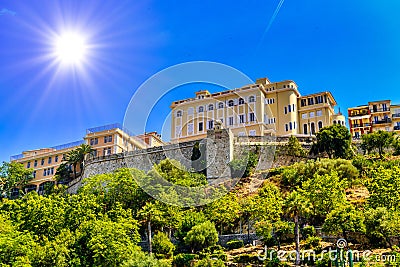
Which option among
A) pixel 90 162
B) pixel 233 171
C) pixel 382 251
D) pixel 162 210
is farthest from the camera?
pixel 90 162

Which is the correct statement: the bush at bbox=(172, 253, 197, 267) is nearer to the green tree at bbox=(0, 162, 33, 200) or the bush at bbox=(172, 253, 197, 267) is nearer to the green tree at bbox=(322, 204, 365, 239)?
the green tree at bbox=(322, 204, 365, 239)

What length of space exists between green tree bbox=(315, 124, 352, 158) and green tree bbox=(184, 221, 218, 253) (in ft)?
66.9

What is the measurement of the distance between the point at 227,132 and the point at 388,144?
16.6 meters

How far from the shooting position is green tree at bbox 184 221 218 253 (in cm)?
2966

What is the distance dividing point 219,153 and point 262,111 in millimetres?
12242

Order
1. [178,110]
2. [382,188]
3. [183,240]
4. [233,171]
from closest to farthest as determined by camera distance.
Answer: [382,188] → [183,240] → [233,171] → [178,110]

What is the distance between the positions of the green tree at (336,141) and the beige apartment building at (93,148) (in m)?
24.6

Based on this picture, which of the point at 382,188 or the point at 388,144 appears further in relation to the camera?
the point at 388,144

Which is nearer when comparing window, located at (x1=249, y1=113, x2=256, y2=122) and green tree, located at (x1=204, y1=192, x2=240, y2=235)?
green tree, located at (x1=204, y1=192, x2=240, y2=235)

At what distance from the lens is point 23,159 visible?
63.3m

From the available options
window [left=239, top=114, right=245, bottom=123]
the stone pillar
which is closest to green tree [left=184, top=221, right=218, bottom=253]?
the stone pillar

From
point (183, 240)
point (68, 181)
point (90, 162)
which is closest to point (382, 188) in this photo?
point (183, 240)

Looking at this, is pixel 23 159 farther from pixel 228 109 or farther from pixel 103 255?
pixel 103 255

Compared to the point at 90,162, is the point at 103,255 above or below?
below
